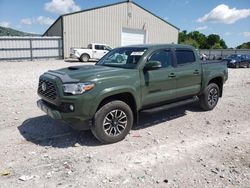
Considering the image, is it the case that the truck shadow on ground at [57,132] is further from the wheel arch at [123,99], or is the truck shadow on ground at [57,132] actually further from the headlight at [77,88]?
the headlight at [77,88]

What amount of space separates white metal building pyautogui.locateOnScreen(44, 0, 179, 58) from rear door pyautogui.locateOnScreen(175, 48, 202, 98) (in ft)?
62.6

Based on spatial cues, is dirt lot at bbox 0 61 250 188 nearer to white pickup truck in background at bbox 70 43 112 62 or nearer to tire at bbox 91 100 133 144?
tire at bbox 91 100 133 144

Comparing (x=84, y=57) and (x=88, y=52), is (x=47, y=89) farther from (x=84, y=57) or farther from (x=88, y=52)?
(x=88, y=52)

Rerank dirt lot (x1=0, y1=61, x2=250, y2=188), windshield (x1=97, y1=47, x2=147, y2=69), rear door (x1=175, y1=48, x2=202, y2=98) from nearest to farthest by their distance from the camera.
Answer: dirt lot (x1=0, y1=61, x2=250, y2=188)
windshield (x1=97, y1=47, x2=147, y2=69)
rear door (x1=175, y1=48, x2=202, y2=98)

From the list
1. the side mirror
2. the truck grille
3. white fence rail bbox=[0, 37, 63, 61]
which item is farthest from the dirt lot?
white fence rail bbox=[0, 37, 63, 61]

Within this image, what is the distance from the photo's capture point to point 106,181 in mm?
3100

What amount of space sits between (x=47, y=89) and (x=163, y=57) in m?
2.54

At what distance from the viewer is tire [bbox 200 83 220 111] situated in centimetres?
622

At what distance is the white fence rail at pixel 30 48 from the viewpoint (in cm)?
2044

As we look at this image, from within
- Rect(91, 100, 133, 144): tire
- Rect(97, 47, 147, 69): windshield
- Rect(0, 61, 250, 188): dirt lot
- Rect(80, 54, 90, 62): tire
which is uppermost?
Rect(80, 54, 90, 62): tire

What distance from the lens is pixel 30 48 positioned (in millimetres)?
Answer: 21281

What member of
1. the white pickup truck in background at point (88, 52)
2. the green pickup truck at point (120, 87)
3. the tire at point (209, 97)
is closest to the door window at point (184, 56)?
the green pickup truck at point (120, 87)

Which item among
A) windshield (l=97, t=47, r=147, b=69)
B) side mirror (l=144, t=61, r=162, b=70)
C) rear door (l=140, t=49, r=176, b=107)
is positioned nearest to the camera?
side mirror (l=144, t=61, r=162, b=70)

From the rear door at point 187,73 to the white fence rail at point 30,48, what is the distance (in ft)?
61.9
